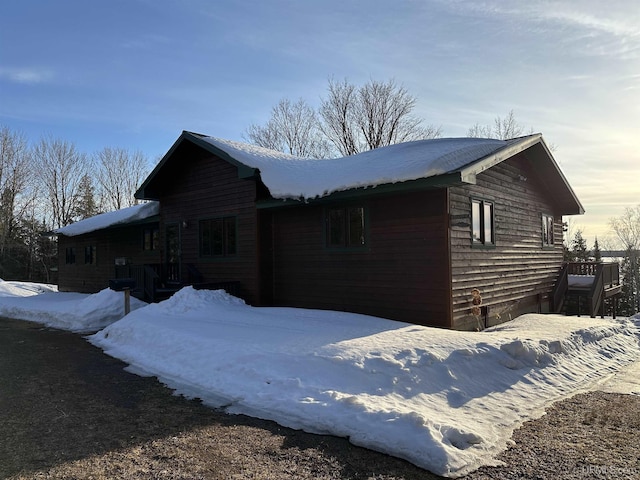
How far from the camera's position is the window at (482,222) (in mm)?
10812

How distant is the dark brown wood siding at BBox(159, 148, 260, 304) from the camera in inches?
498

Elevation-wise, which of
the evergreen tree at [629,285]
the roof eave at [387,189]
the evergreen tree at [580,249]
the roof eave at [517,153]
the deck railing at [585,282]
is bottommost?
the evergreen tree at [629,285]

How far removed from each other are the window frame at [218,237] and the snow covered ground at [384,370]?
289cm

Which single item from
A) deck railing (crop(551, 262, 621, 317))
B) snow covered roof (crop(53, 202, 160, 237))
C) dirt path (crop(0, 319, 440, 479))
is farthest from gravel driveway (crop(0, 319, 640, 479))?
snow covered roof (crop(53, 202, 160, 237))

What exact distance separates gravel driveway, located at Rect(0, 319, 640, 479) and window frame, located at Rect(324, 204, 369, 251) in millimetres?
5578

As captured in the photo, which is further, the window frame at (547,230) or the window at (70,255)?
the window at (70,255)

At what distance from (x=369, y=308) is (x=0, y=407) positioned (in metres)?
7.10

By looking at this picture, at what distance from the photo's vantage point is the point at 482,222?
440 inches

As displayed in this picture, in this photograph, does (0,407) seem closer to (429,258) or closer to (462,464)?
(462,464)

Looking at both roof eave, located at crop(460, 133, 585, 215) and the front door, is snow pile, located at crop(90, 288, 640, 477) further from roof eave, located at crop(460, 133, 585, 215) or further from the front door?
the front door

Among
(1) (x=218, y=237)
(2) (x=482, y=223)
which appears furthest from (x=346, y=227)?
(1) (x=218, y=237)

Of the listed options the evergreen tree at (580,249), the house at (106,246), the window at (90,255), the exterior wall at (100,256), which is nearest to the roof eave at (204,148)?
the house at (106,246)

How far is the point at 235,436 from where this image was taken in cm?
482

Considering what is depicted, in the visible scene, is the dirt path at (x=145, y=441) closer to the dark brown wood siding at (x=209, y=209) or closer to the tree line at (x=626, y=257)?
the dark brown wood siding at (x=209, y=209)
